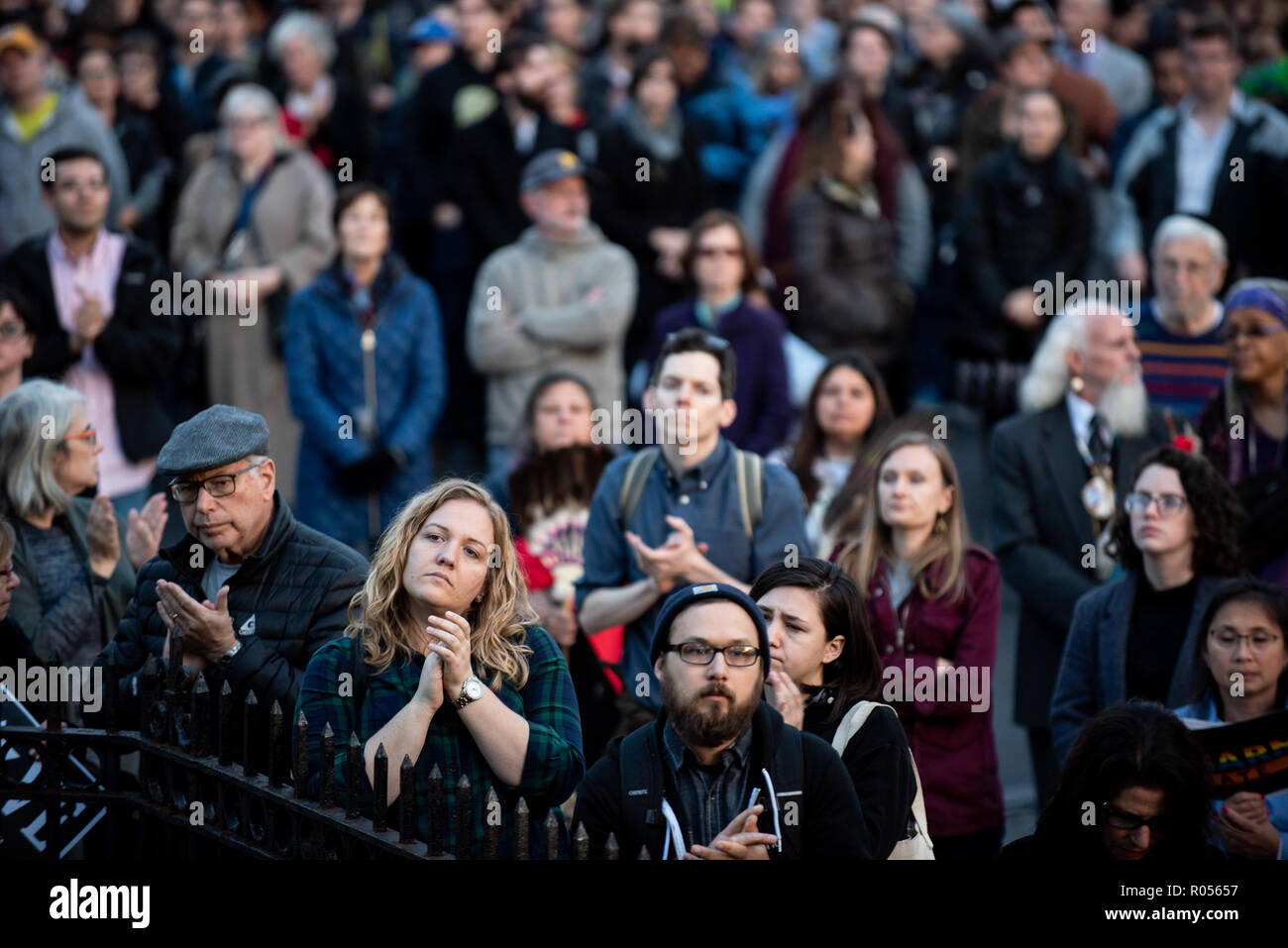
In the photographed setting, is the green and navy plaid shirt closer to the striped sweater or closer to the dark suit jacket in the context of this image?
the dark suit jacket

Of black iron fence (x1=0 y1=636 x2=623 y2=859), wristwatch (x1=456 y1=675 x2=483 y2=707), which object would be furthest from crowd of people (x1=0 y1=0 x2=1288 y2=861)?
black iron fence (x1=0 y1=636 x2=623 y2=859)

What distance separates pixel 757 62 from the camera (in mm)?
13438

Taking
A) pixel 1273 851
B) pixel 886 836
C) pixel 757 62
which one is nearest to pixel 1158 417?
pixel 1273 851

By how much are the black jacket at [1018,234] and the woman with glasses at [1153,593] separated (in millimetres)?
4335

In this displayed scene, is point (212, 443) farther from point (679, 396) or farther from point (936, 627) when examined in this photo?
point (936, 627)

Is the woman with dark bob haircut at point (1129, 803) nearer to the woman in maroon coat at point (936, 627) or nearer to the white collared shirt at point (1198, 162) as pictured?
the woman in maroon coat at point (936, 627)

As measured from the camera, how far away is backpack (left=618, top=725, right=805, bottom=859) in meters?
4.64

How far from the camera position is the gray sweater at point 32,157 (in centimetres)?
1119

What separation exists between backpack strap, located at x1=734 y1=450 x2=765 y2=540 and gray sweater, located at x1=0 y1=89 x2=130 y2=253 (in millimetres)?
5728

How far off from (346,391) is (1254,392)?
439 centimetres

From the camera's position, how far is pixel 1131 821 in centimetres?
499


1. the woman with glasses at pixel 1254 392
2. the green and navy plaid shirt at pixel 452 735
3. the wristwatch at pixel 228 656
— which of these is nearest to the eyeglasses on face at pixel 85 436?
the wristwatch at pixel 228 656
